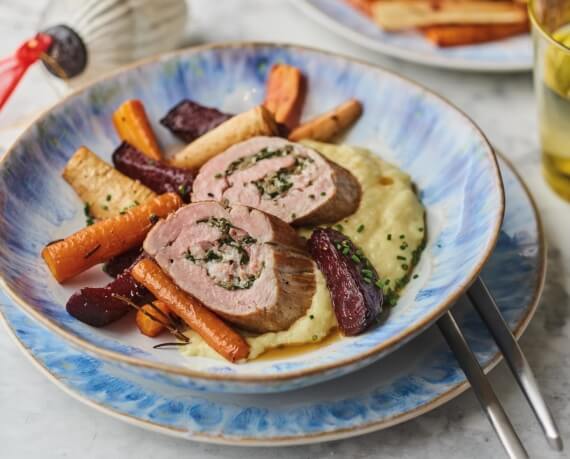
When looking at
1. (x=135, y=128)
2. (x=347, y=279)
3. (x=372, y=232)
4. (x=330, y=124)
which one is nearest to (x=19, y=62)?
(x=135, y=128)

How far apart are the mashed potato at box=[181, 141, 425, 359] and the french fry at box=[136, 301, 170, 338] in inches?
3.8

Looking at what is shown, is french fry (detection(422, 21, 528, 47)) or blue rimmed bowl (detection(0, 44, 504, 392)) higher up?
blue rimmed bowl (detection(0, 44, 504, 392))

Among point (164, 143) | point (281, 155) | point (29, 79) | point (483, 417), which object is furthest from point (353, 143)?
point (29, 79)

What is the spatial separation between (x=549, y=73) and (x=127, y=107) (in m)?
1.60

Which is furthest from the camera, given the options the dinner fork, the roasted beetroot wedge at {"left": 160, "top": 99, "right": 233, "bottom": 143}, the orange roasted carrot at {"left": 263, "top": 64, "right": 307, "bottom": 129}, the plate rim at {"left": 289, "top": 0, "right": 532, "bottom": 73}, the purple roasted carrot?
the plate rim at {"left": 289, "top": 0, "right": 532, "bottom": 73}

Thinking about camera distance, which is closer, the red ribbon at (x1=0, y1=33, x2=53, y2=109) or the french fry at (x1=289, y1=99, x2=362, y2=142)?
the french fry at (x1=289, y1=99, x2=362, y2=142)

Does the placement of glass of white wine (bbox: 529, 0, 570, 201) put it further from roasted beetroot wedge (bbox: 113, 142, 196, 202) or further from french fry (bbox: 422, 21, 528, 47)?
roasted beetroot wedge (bbox: 113, 142, 196, 202)

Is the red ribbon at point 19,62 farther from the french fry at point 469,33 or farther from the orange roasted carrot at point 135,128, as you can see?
the french fry at point 469,33

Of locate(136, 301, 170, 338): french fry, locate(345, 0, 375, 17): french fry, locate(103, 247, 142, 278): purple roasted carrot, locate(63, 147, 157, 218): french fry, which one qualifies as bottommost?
locate(345, 0, 375, 17): french fry

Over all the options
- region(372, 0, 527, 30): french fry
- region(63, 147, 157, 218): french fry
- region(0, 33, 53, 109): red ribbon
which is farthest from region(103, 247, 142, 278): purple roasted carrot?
region(372, 0, 527, 30): french fry

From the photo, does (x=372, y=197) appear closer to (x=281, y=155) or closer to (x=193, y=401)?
(x=281, y=155)

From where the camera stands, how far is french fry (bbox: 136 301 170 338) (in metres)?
2.49

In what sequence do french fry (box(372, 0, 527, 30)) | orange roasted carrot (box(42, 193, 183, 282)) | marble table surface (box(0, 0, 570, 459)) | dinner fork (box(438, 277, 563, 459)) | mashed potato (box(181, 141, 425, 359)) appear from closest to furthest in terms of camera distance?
dinner fork (box(438, 277, 563, 459)) < marble table surface (box(0, 0, 570, 459)) < mashed potato (box(181, 141, 425, 359)) < orange roasted carrot (box(42, 193, 183, 282)) < french fry (box(372, 0, 527, 30))

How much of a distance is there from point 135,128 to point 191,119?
22 cm
